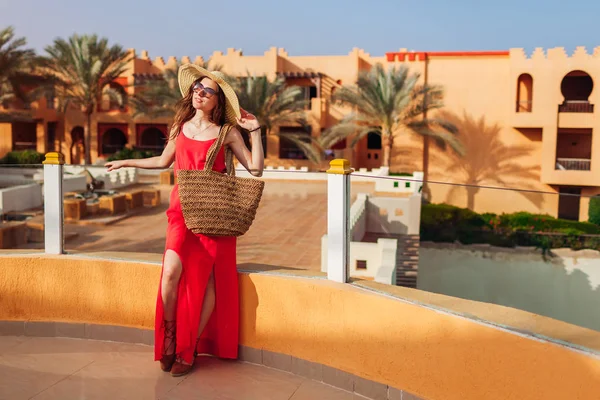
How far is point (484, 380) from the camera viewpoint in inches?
122

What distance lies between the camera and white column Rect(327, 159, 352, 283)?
12.3 feet

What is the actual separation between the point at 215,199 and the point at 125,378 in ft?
4.19

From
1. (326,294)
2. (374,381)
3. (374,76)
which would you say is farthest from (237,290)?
(374,76)

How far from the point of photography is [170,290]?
3.89 m

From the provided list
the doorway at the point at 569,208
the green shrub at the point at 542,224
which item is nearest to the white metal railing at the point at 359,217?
the green shrub at the point at 542,224

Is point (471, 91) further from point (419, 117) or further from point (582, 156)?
point (582, 156)

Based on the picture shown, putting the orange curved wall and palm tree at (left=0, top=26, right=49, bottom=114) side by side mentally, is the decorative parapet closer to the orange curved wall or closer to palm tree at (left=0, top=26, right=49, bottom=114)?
palm tree at (left=0, top=26, right=49, bottom=114)

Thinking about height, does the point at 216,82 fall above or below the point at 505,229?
above

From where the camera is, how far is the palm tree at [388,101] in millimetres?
25109

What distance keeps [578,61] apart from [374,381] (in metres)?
27.8

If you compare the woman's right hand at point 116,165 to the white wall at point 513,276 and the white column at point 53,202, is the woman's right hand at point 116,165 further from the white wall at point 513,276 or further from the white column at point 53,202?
the white wall at point 513,276

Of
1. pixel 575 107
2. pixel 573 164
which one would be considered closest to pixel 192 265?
pixel 573 164

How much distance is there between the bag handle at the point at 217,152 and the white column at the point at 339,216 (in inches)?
26.3

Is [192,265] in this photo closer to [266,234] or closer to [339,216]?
[339,216]
